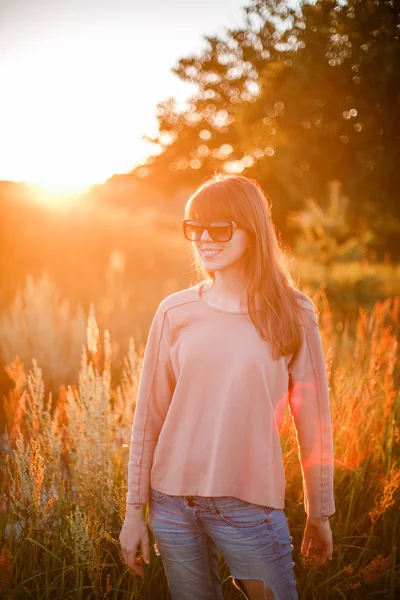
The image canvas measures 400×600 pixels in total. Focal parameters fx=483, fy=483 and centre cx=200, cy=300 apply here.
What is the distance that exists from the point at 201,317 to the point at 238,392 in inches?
10.6

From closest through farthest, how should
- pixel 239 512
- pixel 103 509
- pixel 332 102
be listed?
pixel 239 512
pixel 103 509
pixel 332 102

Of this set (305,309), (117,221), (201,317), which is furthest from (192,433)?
(117,221)

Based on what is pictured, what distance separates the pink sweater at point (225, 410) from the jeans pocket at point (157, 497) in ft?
0.08

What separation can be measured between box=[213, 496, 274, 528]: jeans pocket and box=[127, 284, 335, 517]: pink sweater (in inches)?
1.3

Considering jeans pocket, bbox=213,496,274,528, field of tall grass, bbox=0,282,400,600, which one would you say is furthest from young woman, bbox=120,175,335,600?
field of tall grass, bbox=0,282,400,600

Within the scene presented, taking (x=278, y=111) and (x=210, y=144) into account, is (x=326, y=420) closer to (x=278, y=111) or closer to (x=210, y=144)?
(x=278, y=111)

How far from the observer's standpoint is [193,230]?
166 cm

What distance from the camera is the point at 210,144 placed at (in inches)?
826

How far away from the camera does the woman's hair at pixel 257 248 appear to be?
5.06 ft

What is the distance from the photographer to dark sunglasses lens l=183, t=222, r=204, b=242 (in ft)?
5.37

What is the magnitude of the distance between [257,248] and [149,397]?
0.63 metres

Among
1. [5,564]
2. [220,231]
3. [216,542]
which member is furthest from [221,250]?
[5,564]

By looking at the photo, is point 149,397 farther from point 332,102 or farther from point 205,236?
point 332,102

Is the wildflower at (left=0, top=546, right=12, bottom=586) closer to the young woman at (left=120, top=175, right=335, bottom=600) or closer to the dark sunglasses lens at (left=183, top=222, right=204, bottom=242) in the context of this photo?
the young woman at (left=120, top=175, right=335, bottom=600)
